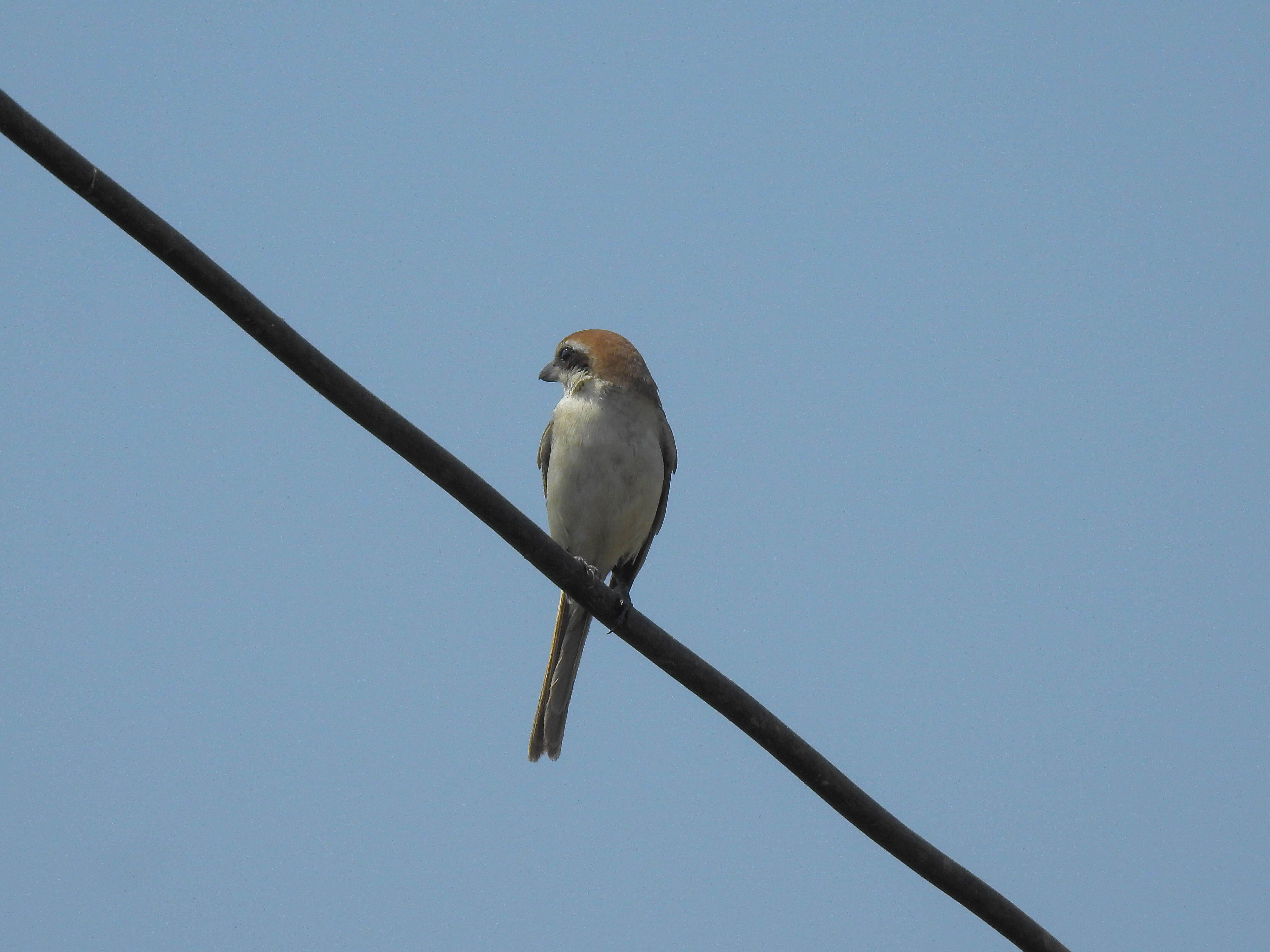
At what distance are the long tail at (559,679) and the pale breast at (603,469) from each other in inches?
19.1

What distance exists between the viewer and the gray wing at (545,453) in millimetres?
7777

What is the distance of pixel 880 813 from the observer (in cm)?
394

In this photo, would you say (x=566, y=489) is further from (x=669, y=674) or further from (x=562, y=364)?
(x=669, y=674)

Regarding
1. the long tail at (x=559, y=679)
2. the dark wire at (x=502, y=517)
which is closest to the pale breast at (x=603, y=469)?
the long tail at (x=559, y=679)

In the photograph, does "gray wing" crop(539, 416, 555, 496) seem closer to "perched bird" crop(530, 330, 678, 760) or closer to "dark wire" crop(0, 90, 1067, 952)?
"perched bird" crop(530, 330, 678, 760)

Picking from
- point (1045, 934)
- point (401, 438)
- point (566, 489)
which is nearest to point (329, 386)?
point (401, 438)

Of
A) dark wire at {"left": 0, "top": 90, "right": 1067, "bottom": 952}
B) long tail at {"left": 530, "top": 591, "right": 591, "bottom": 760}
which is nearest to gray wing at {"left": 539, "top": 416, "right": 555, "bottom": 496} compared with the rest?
long tail at {"left": 530, "top": 591, "right": 591, "bottom": 760}

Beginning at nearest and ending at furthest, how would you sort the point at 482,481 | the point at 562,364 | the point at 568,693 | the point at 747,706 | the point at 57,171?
the point at 57,171 < the point at 482,481 < the point at 747,706 < the point at 568,693 < the point at 562,364

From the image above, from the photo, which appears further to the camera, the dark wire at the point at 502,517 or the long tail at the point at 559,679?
the long tail at the point at 559,679

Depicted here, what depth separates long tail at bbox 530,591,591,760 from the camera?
695cm

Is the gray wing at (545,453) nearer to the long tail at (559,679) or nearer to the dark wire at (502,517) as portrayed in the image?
the long tail at (559,679)

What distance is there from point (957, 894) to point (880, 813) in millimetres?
403

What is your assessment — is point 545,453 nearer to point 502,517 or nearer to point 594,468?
point 594,468

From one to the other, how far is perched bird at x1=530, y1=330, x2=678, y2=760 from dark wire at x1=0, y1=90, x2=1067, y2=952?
98.4 inches
